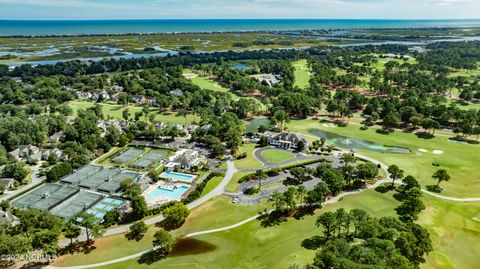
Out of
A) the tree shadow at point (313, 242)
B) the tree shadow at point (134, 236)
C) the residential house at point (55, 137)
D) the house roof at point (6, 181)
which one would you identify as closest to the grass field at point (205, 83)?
the residential house at point (55, 137)

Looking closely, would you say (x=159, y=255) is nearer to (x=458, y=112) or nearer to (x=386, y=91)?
(x=458, y=112)

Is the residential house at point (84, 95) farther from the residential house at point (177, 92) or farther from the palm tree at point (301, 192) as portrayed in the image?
the palm tree at point (301, 192)

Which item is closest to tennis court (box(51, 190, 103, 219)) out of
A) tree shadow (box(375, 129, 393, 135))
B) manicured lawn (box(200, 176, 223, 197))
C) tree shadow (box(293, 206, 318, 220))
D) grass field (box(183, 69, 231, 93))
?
manicured lawn (box(200, 176, 223, 197))

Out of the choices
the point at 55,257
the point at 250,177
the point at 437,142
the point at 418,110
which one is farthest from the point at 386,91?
the point at 55,257

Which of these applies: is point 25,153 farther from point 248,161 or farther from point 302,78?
point 302,78

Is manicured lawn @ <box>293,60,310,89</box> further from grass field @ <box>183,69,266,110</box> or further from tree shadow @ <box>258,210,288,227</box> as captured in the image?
tree shadow @ <box>258,210,288,227</box>

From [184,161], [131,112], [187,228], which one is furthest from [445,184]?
[131,112]
